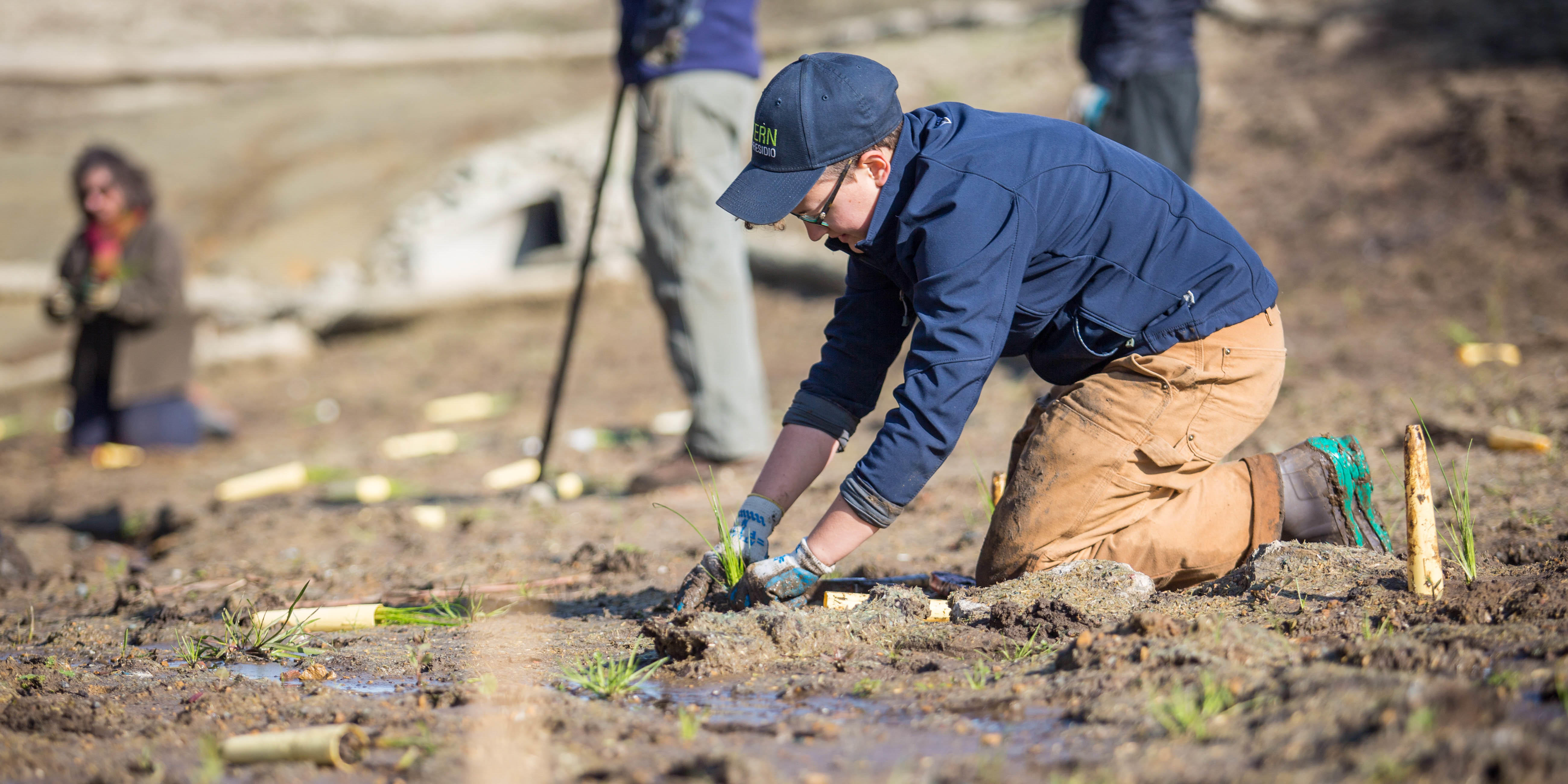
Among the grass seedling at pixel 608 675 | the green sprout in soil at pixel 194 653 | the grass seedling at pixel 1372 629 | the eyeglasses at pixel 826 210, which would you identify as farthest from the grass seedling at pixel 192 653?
the grass seedling at pixel 1372 629

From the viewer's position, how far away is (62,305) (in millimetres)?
7152

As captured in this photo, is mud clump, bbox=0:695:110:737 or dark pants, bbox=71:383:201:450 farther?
dark pants, bbox=71:383:201:450

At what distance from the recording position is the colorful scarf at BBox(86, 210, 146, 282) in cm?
716

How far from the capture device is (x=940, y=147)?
8.64ft

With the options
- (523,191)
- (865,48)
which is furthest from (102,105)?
(865,48)

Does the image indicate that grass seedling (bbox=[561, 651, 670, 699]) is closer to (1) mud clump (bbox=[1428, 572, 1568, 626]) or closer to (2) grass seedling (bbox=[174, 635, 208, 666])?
(2) grass seedling (bbox=[174, 635, 208, 666])

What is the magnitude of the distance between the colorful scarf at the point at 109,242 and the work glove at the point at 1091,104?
19.0 feet

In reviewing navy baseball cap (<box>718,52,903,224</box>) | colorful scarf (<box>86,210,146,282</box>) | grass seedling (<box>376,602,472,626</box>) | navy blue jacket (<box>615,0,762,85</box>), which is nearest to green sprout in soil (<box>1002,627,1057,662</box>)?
navy baseball cap (<box>718,52,903,224</box>)

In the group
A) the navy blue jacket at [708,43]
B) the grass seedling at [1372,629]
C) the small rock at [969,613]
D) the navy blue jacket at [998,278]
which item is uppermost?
the navy blue jacket at [708,43]

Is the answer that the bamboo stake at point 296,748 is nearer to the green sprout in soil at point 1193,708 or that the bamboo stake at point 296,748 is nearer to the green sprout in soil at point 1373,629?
the green sprout in soil at point 1193,708

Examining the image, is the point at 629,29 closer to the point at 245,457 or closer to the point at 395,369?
the point at 245,457

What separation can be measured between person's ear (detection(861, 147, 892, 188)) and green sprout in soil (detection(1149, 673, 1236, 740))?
1251mm

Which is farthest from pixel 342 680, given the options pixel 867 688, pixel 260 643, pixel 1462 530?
pixel 1462 530

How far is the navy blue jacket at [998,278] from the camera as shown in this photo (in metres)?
2.54
